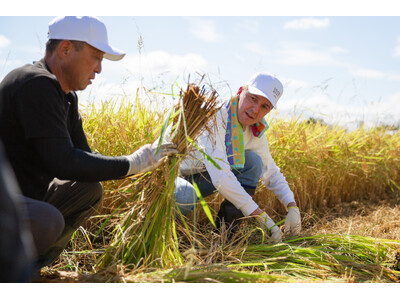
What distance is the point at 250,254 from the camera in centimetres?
214

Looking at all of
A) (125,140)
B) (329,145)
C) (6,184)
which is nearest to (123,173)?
(6,184)

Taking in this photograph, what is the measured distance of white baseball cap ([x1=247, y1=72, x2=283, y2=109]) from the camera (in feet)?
8.29

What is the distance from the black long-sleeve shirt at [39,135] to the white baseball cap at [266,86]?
1.22 meters

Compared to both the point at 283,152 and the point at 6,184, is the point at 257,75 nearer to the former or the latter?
the point at 283,152

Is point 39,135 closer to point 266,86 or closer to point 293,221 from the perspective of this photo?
point 266,86

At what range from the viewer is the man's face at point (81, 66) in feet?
5.63

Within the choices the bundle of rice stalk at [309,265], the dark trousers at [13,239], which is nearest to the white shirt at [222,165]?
the bundle of rice stalk at [309,265]

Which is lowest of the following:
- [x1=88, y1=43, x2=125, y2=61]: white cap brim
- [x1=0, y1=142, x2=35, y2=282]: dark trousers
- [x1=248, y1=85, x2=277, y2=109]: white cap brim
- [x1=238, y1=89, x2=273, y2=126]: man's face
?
[x1=0, y1=142, x2=35, y2=282]: dark trousers

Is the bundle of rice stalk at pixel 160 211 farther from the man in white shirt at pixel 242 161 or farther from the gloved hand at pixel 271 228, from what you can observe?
the gloved hand at pixel 271 228

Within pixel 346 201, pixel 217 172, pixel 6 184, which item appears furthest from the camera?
pixel 346 201

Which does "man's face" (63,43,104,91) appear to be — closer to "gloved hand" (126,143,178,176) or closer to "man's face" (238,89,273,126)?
"gloved hand" (126,143,178,176)

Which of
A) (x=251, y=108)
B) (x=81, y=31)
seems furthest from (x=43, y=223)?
(x=251, y=108)

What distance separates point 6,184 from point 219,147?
1.30m

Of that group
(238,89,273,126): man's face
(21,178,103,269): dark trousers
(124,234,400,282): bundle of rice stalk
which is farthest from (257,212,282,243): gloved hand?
(21,178,103,269): dark trousers
